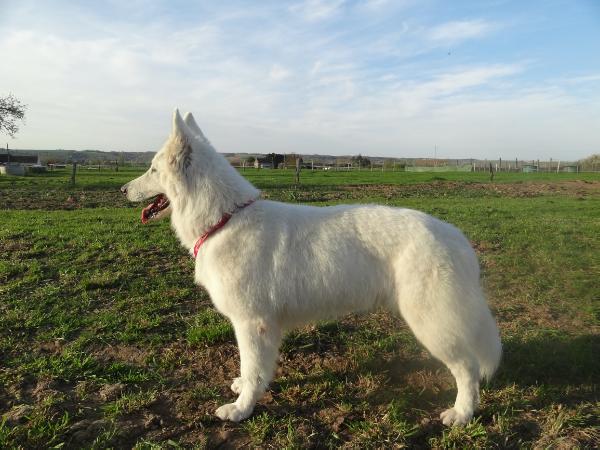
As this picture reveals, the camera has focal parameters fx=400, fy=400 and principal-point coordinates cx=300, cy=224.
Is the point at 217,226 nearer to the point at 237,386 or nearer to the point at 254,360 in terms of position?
the point at 254,360

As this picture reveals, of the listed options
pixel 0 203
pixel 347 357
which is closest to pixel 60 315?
pixel 347 357

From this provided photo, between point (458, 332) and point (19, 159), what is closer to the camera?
point (458, 332)

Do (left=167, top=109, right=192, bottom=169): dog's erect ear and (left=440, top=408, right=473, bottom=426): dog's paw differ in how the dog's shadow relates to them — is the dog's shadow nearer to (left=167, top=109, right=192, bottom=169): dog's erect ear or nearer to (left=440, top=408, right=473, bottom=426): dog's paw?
(left=440, top=408, right=473, bottom=426): dog's paw

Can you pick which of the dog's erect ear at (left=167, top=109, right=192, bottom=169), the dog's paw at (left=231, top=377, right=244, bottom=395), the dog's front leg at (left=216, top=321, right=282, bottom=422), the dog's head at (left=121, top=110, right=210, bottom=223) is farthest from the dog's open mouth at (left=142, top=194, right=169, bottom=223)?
the dog's paw at (left=231, top=377, right=244, bottom=395)

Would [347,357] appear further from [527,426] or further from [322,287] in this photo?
[527,426]

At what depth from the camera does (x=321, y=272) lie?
3.37 m

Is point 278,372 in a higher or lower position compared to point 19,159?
lower

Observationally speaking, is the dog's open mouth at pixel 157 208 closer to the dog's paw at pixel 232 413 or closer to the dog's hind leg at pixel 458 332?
the dog's paw at pixel 232 413

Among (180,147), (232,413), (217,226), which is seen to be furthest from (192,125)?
(232,413)

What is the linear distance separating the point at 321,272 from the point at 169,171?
1.72 meters

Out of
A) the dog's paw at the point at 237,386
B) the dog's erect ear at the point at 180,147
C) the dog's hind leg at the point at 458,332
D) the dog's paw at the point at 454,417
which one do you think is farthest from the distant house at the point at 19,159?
the dog's paw at the point at 454,417

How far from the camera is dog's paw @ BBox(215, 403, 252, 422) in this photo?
3.33 meters

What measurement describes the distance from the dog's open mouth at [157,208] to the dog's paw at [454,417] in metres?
3.19

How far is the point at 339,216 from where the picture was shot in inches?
142
